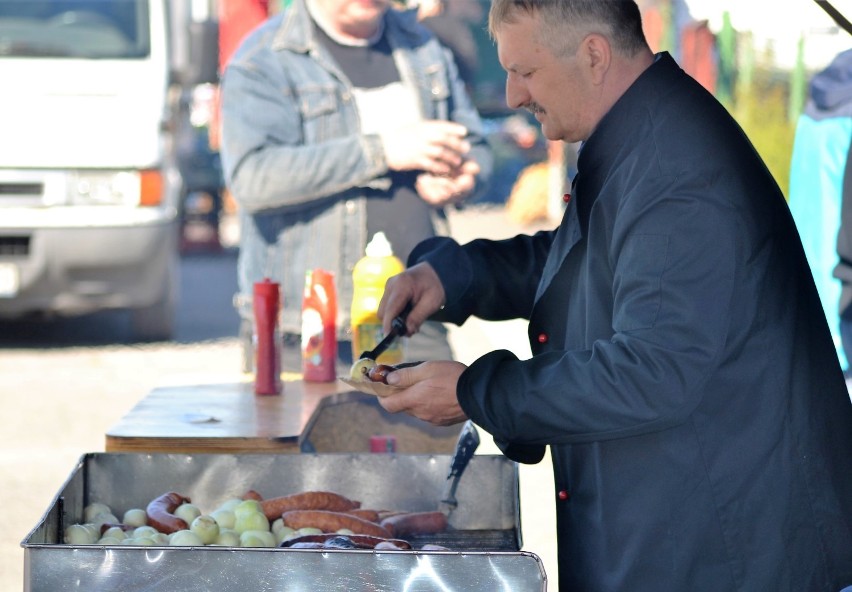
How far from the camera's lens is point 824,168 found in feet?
26.0

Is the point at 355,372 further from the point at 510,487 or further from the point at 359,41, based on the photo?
the point at 359,41

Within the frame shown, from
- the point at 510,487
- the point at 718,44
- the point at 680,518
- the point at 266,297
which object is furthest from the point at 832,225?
the point at 718,44

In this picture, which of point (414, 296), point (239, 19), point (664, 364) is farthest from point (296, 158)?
point (239, 19)

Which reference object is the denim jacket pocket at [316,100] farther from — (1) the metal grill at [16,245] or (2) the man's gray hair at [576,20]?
(1) the metal grill at [16,245]

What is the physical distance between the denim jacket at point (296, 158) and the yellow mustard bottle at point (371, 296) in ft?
1.75

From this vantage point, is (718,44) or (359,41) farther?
(718,44)

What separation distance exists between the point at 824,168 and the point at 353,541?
5965 millimetres

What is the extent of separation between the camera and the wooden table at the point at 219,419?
3346mm

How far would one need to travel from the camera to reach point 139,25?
9.30 meters

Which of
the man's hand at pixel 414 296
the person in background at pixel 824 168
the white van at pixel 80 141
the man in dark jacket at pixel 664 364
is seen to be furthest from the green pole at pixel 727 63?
the man in dark jacket at pixel 664 364

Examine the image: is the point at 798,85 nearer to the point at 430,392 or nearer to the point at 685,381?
the point at 430,392

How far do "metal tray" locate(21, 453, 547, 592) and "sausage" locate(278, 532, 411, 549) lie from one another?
0.15 m

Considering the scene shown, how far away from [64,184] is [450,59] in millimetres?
4885

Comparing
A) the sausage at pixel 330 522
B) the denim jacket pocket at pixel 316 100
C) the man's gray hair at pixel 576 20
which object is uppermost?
the denim jacket pocket at pixel 316 100
